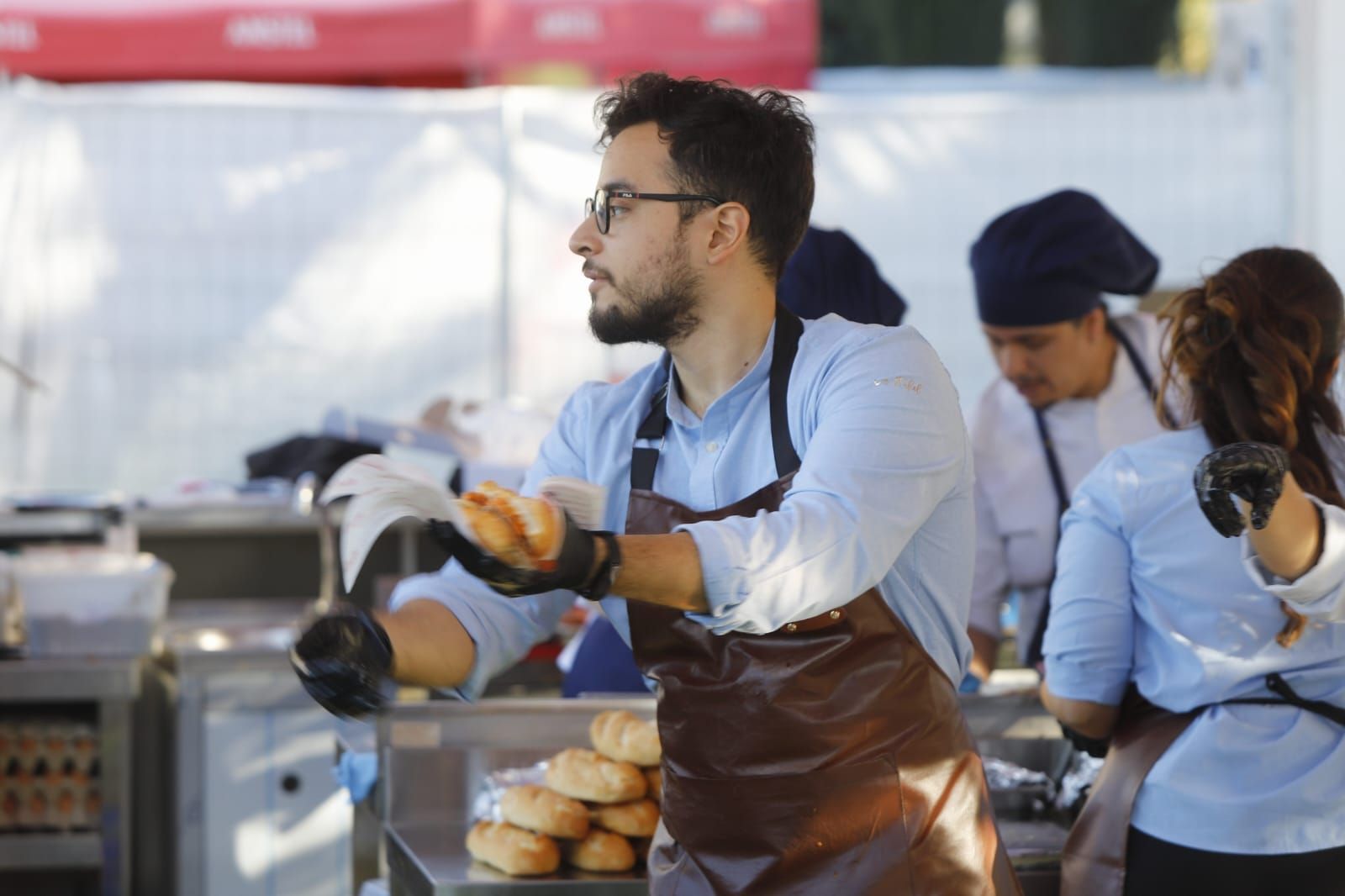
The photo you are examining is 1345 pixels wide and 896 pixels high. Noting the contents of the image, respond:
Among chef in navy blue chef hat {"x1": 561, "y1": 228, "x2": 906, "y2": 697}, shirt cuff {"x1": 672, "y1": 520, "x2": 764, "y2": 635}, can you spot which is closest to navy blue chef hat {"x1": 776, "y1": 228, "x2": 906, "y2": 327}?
chef in navy blue chef hat {"x1": 561, "y1": 228, "x2": 906, "y2": 697}

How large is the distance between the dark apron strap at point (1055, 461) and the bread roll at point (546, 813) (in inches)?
46.9

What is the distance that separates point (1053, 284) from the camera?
291 centimetres

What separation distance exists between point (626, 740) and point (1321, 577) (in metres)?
0.95

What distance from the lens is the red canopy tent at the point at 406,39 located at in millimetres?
5727

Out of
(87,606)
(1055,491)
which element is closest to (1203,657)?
(1055,491)

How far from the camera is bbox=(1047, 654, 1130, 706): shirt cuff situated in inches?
78.0

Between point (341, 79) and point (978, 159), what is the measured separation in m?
2.48

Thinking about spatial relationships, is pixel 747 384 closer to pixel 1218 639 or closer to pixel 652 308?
pixel 652 308

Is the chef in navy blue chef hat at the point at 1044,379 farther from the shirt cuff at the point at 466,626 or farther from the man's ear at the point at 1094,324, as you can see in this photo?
the shirt cuff at the point at 466,626

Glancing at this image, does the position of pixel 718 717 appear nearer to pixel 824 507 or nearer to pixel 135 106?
pixel 824 507

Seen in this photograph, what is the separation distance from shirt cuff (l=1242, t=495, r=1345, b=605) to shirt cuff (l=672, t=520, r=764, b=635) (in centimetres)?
67

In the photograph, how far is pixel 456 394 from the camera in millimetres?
5965

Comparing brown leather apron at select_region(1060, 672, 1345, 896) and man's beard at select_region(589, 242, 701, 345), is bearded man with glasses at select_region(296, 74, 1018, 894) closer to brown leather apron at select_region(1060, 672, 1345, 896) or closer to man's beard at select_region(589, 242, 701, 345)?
man's beard at select_region(589, 242, 701, 345)

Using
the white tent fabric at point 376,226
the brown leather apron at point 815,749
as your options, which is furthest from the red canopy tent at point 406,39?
the brown leather apron at point 815,749
